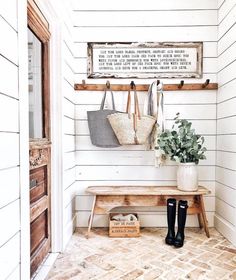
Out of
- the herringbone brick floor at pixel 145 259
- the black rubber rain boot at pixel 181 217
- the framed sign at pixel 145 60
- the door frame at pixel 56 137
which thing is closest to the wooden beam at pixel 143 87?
the framed sign at pixel 145 60

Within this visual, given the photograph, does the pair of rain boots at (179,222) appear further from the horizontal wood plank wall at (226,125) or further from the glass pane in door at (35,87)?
the glass pane in door at (35,87)

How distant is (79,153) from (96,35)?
1182 mm

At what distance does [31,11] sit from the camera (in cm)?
156

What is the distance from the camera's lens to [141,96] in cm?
261

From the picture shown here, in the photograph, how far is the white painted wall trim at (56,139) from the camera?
79.7 inches

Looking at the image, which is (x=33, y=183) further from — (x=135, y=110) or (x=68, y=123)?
(x=135, y=110)

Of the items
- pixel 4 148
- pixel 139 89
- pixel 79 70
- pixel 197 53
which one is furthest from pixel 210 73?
pixel 4 148

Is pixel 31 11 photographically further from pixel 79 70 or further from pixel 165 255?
pixel 165 255

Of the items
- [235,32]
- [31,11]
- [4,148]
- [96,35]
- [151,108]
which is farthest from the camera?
[96,35]

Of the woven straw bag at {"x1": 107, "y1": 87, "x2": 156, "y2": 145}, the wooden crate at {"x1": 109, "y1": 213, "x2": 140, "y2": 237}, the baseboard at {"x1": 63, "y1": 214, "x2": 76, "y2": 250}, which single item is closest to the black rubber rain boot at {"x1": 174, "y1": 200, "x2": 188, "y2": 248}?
the wooden crate at {"x1": 109, "y1": 213, "x2": 140, "y2": 237}

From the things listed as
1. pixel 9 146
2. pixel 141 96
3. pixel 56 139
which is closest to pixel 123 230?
pixel 56 139

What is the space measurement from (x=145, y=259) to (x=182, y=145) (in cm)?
98

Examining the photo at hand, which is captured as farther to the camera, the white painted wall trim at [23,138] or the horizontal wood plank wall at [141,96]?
the horizontal wood plank wall at [141,96]

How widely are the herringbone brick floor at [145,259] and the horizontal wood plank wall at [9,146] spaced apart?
695 millimetres
